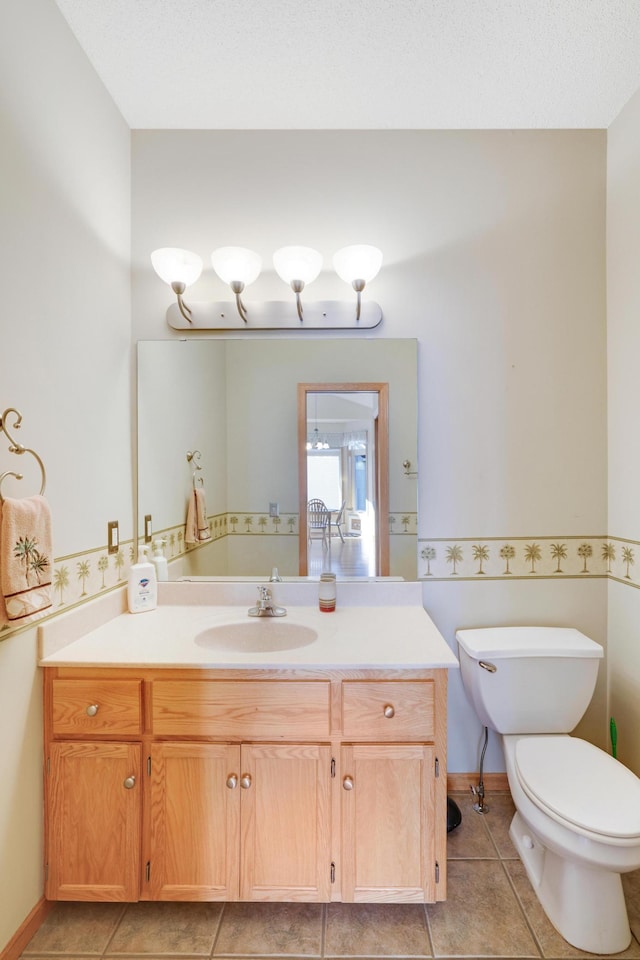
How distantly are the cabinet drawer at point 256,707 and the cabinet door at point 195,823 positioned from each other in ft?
0.20

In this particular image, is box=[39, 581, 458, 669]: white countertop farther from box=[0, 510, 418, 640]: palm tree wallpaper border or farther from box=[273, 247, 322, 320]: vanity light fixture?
box=[273, 247, 322, 320]: vanity light fixture

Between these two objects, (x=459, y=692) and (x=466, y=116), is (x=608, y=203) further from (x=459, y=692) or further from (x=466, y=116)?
(x=459, y=692)

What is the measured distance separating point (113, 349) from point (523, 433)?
5.33 ft

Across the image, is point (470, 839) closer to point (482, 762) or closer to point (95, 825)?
point (482, 762)

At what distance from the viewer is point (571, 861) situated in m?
1.30

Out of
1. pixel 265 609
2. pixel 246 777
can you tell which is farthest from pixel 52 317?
pixel 246 777

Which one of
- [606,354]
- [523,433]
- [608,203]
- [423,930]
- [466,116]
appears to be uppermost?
[466,116]

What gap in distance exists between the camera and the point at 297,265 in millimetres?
1729

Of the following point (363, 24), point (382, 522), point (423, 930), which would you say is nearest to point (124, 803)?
point (423, 930)

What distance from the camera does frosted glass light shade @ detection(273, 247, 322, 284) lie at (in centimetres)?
172

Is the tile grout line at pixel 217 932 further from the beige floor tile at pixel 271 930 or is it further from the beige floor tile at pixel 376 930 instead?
the beige floor tile at pixel 376 930

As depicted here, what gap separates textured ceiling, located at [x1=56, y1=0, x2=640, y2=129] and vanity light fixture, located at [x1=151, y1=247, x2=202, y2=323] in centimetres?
57

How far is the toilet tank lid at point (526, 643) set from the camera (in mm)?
1610

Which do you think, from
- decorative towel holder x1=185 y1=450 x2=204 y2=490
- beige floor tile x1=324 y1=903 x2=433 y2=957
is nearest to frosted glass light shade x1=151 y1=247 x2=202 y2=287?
decorative towel holder x1=185 y1=450 x2=204 y2=490
